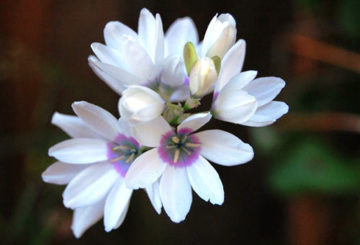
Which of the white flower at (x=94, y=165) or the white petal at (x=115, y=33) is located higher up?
the white petal at (x=115, y=33)

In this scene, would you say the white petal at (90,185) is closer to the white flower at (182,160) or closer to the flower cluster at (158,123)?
the flower cluster at (158,123)

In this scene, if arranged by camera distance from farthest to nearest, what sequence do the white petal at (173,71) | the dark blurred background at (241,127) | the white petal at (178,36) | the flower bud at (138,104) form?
the dark blurred background at (241,127)
the white petal at (178,36)
the white petal at (173,71)
the flower bud at (138,104)

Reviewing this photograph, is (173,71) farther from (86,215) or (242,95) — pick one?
(86,215)

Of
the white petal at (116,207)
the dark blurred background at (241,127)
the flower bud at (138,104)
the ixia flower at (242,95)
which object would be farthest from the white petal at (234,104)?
the dark blurred background at (241,127)

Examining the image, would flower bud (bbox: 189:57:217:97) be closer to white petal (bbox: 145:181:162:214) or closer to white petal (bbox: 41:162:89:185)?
white petal (bbox: 145:181:162:214)

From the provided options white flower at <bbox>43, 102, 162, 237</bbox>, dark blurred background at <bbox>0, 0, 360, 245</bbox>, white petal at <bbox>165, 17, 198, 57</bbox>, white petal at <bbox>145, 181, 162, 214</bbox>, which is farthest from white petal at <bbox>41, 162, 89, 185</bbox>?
dark blurred background at <bbox>0, 0, 360, 245</bbox>

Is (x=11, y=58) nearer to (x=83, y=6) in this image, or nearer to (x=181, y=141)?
(x=83, y=6)

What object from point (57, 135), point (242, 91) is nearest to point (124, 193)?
point (242, 91)
